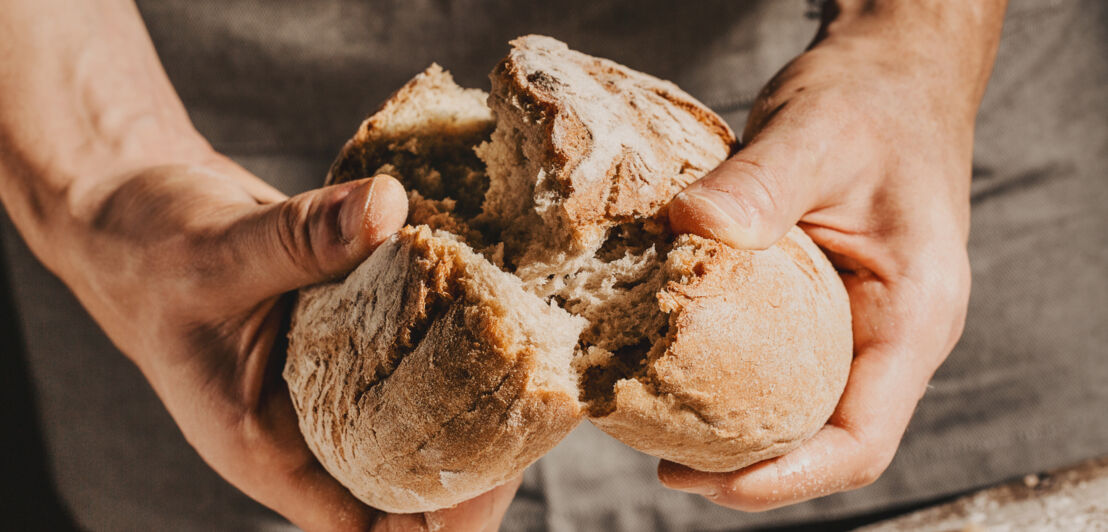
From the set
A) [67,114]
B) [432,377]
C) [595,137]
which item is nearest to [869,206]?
[595,137]

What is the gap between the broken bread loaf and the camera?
3.05 feet

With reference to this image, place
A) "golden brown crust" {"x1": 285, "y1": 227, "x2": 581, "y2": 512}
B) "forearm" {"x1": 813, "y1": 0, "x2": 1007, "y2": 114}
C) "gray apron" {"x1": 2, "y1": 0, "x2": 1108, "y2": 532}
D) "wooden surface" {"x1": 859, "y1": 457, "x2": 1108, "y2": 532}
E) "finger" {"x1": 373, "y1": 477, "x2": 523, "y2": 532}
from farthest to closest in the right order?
"gray apron" {"x1": 2, "y1": 0, "x2": 1108, "y2": 532}
"wooden surface" {"x1": 859, "y1": 457, "x2": 1108, "y2": 532}
"forearm" {"x1": 813, "y1": 0, "x2": 1007, "y2": 114}
"finger" {"x1": 373, "y1": 477, "x2": 523, "y2": 532}
"golden brown crust" {"x1": 285, "y1": 227, "x2": 581, "y2": 512}

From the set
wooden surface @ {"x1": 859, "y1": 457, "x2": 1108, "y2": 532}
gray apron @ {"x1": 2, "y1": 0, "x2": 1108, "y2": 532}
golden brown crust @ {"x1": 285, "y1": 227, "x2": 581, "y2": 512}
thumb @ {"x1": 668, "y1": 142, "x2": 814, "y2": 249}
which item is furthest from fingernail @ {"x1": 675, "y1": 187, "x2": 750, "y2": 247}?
wooden surface @ {"x1": 859, "y1": 457, "x2": 1108, "y2": 532}

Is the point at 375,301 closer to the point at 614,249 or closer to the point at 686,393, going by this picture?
the point at 614,249

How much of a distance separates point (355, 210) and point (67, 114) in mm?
1321

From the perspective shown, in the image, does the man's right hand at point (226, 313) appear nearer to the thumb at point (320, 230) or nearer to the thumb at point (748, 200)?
the thumb at point (320, 230)

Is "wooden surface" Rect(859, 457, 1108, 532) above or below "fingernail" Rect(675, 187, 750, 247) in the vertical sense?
below

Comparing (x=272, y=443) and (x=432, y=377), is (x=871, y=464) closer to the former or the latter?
(x=432, y=377)

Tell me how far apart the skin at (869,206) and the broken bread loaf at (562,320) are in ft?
0.35

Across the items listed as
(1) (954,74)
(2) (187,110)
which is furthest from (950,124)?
(2) (187,110)

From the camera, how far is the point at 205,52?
2.14 m

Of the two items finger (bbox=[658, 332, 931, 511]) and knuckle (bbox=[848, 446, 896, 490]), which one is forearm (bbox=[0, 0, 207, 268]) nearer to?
finger (bbox=[658, 332, 931, 511])

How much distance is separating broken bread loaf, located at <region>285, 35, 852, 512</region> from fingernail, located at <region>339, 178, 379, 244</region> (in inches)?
2.4

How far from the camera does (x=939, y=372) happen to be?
2559 millimetres
